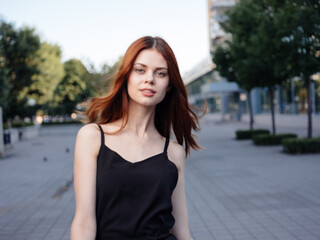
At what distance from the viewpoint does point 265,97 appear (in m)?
39.2

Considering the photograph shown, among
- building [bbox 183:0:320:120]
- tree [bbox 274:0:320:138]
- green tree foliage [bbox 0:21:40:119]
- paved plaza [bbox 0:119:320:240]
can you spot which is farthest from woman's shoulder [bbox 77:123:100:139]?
green tree foliage [bbox 0:21:40:119]

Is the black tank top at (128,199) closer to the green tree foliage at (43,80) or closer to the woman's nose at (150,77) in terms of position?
the woman's nose at (150,77)

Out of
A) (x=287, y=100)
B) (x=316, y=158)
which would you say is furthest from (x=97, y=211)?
(x=287, y=100)

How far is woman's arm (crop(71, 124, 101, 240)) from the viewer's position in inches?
69.3

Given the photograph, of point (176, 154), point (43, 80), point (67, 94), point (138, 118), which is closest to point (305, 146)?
point (176, 154)

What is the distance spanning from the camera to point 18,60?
109ft

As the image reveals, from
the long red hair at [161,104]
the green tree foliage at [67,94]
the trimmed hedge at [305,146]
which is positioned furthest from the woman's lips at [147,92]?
the green tree foliage at [67,94]

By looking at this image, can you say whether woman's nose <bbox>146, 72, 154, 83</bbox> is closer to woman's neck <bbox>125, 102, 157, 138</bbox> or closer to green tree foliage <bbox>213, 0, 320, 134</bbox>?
woman's neck <bbox>125, 102, 157, 138</bbox>

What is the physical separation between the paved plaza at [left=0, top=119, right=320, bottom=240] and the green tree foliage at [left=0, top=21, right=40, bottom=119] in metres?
21.9

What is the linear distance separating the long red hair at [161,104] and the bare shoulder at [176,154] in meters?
0.15

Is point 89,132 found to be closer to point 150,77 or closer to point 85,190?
point 85,190

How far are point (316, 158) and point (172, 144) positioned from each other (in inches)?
430

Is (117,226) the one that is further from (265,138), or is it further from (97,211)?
(265,138)

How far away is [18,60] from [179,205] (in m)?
34.2
